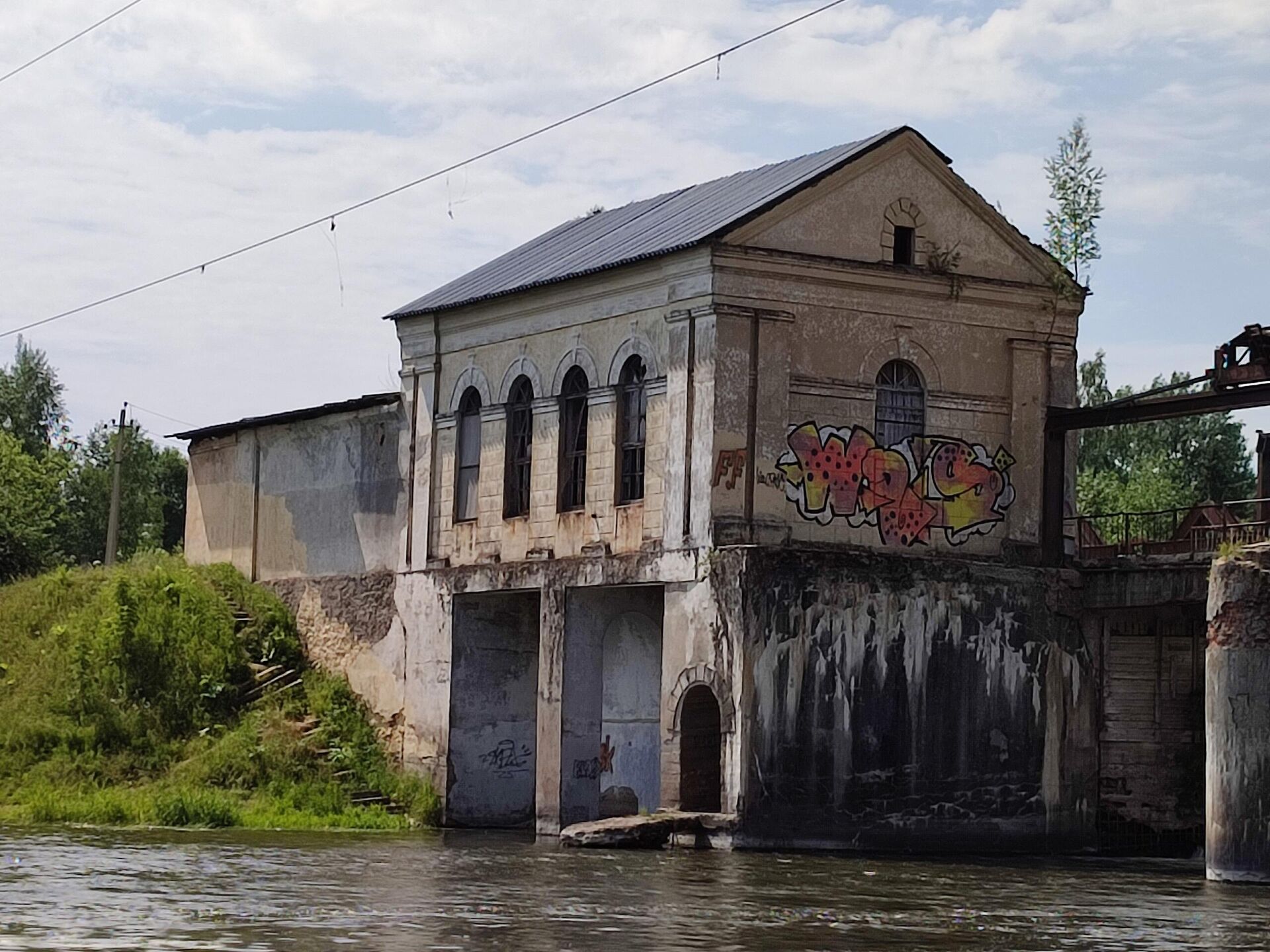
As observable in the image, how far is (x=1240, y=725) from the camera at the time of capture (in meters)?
25.3

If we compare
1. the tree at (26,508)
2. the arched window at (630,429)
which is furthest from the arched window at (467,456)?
the tree at (26,508)

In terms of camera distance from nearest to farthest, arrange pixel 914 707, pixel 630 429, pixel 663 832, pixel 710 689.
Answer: pixel 663 832
pixel 710 689
pixel 914 707
pixel 630 429

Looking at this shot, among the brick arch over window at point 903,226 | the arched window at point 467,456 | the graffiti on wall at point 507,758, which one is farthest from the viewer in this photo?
the arched window at point 467,456

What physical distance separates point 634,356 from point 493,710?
21.6 feet

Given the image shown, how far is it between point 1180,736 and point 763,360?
27.1ft

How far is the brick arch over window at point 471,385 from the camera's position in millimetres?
35688

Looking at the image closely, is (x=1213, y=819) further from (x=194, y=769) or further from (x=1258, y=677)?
(x=194, y=769)

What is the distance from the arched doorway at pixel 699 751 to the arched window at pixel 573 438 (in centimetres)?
424

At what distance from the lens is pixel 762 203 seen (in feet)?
102

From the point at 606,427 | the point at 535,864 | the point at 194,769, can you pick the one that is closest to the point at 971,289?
the point at 606,427

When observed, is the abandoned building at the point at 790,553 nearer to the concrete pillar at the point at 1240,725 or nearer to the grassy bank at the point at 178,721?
the grassy bank at the point at 178,721

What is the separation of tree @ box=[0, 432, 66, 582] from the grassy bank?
10.8 m

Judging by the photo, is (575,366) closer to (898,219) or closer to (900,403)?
(900,403)

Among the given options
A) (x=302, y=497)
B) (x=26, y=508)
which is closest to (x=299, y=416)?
(x=302, y=497)
